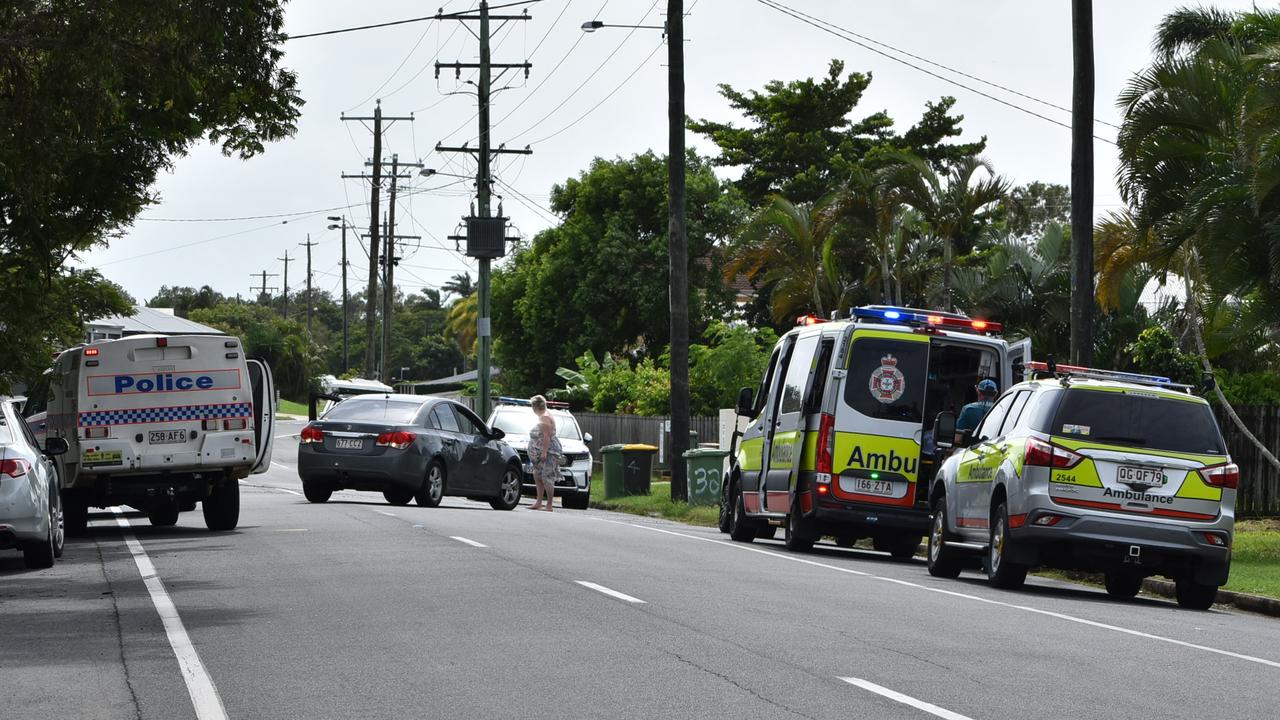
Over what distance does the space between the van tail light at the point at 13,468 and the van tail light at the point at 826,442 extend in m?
8.05

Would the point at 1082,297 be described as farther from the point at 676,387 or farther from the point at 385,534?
the point at 676,387

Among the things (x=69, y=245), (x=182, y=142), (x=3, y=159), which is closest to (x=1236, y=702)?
(x=3, y=159)

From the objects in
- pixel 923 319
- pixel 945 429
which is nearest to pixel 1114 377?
pixel 945 429

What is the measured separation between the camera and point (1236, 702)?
901 centimetres

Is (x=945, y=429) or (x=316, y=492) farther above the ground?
(x=945, y=429)

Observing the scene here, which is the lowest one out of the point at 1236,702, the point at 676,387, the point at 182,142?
the point at 1236,702

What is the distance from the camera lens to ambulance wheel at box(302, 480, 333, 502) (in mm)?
25459

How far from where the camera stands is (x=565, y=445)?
3145cm

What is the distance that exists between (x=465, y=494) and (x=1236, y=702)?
18.1 metres

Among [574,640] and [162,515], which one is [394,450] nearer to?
[162,515]

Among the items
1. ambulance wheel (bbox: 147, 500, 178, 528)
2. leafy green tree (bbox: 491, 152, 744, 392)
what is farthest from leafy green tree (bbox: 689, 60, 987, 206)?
ambulance wheel (bbox: 147, 500, 178, 528)

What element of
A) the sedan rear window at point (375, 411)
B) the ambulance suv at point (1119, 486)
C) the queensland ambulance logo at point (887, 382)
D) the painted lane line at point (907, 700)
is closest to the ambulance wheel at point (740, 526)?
the queensland ambulance logo at point (887, 382)

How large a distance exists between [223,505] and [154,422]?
4.44 ft

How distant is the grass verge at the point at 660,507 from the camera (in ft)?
91.3
